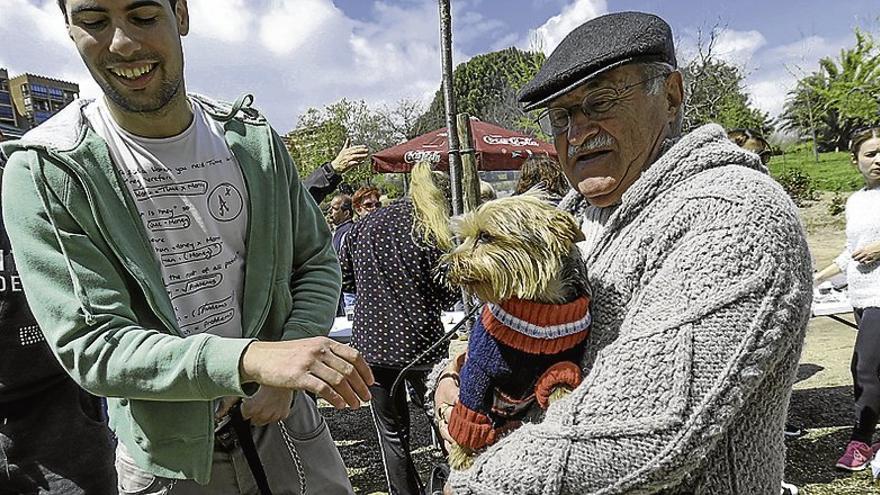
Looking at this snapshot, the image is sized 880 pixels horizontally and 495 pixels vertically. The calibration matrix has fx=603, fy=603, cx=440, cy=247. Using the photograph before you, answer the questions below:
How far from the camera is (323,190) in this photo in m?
5.00

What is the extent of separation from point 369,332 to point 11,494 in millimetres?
2306

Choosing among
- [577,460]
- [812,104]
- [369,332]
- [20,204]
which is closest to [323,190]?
[369,332]

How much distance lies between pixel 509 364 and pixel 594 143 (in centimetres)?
69

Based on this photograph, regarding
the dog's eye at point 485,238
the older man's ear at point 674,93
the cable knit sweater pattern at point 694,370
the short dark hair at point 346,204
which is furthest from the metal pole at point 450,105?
the short dark hair at point 346,204

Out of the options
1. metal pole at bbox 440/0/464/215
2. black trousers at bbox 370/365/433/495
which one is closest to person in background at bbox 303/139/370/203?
metal pole at bbox 440/0/464/215

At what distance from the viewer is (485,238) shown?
2238 mm

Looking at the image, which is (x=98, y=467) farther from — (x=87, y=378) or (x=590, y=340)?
(x=590, y=340)

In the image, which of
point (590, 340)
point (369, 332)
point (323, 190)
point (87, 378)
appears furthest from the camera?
point (323, 190)

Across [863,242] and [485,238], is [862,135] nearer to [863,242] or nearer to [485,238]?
[863,242]

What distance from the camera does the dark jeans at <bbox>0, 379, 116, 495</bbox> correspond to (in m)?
2.38

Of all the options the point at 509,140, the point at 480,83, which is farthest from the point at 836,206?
the point at 480,83

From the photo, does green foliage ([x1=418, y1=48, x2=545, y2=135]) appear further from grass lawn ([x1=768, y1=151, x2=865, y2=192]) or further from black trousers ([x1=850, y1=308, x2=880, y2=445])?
black trousers ([x1=850, y1=308, x2=880, y2=445])

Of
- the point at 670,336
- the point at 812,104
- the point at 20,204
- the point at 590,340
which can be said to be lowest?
the point at 590,340

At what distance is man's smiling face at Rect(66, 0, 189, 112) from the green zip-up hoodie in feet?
0.52
